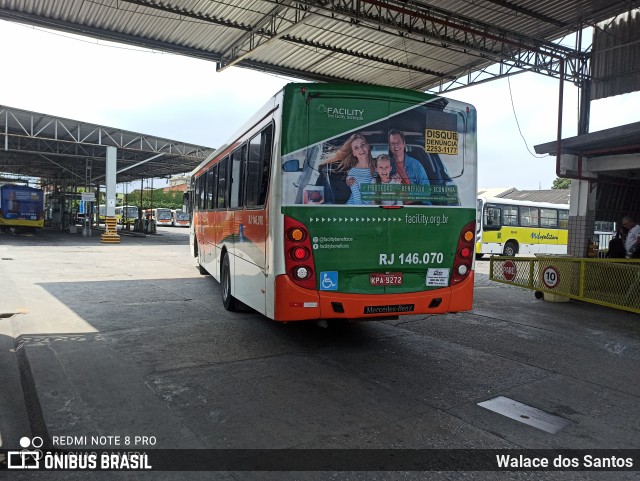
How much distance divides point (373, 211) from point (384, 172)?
0.49 m

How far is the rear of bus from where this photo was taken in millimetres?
5395

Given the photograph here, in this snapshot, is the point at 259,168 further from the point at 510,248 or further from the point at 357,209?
the point at 510,248

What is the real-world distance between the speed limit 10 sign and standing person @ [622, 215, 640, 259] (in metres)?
1.97

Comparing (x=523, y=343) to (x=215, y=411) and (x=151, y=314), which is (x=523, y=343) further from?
(x=151, y=314)

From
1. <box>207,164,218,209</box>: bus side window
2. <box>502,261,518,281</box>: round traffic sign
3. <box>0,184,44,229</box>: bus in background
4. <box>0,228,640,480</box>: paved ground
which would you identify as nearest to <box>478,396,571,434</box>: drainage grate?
<box>0,228,640,480</box>: paved ground

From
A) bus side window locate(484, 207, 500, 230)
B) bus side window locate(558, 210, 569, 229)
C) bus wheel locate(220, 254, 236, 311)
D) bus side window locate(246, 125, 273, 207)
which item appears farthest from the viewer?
bus side window locate(558, 210, 569, 229)

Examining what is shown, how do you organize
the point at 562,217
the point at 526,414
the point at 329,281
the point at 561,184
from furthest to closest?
the point at 561,184, the point at 562,217, the point at 329,281, the point at 526,414

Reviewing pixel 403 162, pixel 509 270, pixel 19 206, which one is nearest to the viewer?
pixel 403 162

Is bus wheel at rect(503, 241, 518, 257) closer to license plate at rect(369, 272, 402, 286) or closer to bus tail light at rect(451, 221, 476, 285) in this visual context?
bus tail light at rect(451, 221, 476, 285)

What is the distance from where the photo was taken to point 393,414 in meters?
4.23

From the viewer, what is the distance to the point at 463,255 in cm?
608

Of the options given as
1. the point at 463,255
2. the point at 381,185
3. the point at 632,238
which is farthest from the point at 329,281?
the point at 632,238

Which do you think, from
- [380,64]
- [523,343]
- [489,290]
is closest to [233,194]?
[523,343]

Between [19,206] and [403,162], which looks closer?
[403,162]
